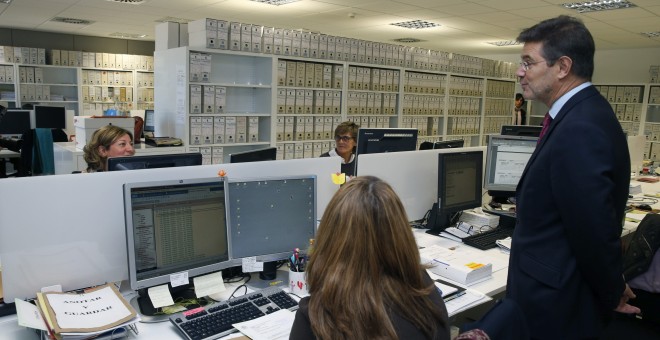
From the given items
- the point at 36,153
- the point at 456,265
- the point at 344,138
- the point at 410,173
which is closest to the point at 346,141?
the point at 344,138

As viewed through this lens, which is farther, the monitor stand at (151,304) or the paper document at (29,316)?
the monitor stand at (151,304)

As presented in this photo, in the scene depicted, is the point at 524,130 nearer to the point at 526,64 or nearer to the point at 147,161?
the point at 526,64

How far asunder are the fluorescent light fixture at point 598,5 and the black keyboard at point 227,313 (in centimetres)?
555

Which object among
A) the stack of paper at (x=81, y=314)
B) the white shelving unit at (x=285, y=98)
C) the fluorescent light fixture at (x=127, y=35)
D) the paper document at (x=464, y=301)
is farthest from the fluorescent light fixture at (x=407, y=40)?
the stack of paper at (x=81, y=314)

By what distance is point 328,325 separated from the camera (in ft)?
3.30

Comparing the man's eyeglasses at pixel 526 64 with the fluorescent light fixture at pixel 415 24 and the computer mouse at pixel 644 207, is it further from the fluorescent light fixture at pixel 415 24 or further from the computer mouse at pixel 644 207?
the fluorescent light fixture at pixel 415 24

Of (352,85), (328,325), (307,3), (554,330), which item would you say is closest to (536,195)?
(554,330)

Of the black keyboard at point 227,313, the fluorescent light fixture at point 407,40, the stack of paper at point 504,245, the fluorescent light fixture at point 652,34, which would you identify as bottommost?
the black keyboard at point 227,313

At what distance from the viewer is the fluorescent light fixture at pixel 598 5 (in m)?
5.55

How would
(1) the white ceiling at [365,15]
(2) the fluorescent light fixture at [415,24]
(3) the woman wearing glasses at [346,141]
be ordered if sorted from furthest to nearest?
(2) the fluorescent light fixture at [415,24]
(1) the white ceiling at [365,15]
(3) the woman wearing glasses at [346,141]

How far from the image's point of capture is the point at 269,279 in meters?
1.84

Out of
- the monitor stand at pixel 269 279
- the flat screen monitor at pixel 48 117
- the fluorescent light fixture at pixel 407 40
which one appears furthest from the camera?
the fluorescent light fixture at pixel 407 40

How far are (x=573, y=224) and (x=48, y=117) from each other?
7240 mm

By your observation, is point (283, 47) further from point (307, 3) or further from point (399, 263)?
point (399, 263)
